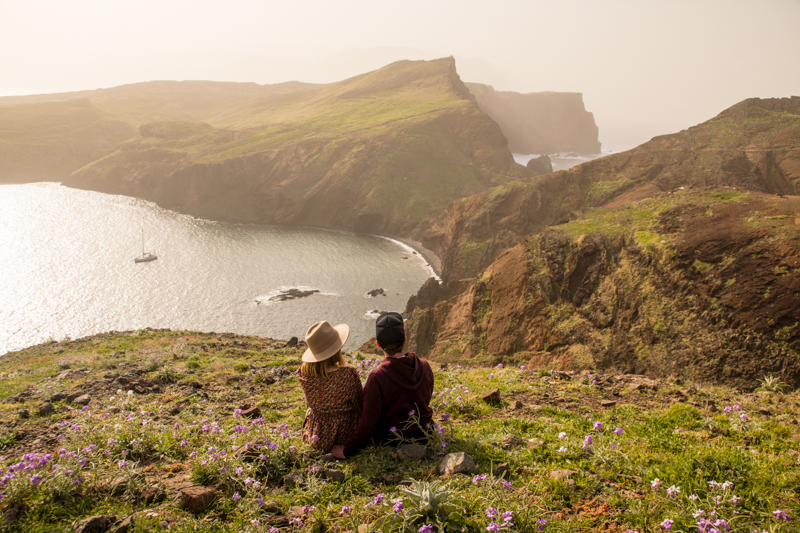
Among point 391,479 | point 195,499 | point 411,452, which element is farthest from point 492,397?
point 195,499

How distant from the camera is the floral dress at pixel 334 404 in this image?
585cm

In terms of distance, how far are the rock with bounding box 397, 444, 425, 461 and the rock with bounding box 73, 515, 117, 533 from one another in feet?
11.3

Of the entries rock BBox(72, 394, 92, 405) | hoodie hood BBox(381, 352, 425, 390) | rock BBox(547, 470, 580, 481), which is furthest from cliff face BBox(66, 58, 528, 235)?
rock BBox(547, 470, 580, 481)

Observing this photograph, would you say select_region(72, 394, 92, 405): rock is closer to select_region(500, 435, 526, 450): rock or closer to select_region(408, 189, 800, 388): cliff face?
select_region(500, 435, 526, 450): rock

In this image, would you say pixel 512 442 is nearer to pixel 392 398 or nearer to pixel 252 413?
pixel 392 398

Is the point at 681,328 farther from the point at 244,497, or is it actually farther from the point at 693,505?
the point at 244,497

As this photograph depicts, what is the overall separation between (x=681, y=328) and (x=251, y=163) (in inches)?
4249

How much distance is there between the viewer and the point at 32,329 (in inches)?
1778

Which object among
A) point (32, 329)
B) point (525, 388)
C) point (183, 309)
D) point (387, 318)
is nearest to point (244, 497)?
point (387, 318)

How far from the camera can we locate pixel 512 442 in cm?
593

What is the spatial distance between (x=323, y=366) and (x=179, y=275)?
208 ft

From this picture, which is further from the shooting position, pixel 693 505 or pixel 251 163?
pixel 251 163

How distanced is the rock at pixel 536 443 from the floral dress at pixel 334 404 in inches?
103

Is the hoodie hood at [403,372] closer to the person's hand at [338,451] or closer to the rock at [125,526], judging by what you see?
the person's hand at [338,451]
